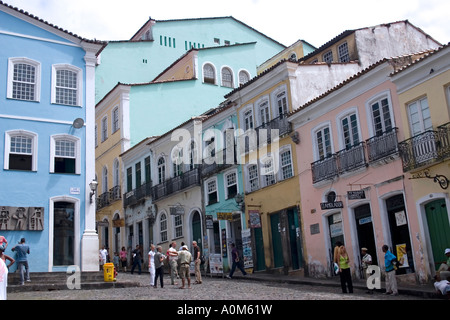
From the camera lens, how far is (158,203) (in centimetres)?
3291

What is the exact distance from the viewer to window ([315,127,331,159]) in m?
22.6

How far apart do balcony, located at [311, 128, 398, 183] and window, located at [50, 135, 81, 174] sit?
9.56m

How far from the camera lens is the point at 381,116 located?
20156 mm


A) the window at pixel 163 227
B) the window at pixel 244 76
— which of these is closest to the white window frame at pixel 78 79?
the window at pixel 163 227

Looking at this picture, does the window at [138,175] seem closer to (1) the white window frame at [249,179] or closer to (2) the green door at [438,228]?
(1) the white window frame at [249,179]

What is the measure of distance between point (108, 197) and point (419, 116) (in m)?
23.9

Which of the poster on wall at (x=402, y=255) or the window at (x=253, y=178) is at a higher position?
the window at (x=253, y=178)

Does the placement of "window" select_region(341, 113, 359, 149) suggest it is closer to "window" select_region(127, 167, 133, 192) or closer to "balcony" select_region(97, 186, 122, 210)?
"window" select_region(127, 167, 133, 192)

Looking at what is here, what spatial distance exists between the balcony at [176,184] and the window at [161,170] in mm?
708

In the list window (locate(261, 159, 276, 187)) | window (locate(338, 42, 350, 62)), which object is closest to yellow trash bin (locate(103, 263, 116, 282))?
window (locate(261, 159, 276, 187))

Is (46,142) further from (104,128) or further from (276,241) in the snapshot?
(104,128)

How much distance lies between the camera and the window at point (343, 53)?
26.8 m

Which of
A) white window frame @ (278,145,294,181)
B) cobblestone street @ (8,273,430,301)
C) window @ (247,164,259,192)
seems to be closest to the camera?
cobblestone street @ (8,273,430,301)

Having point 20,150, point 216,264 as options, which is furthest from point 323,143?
point 20,150
